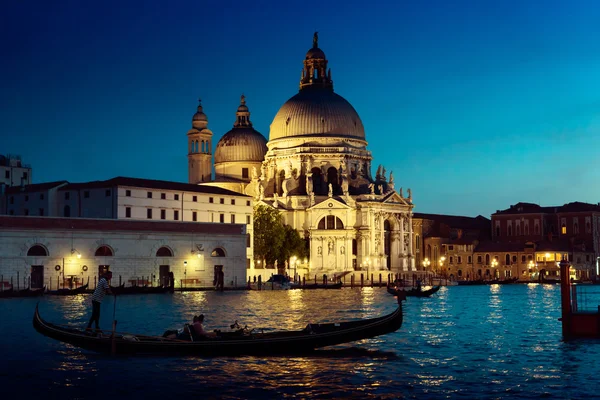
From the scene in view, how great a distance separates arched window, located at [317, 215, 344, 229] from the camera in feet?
304

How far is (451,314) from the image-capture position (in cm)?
4359

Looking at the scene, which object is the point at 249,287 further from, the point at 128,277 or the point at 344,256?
the point at 344,256

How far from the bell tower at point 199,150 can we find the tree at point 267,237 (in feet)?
71.7

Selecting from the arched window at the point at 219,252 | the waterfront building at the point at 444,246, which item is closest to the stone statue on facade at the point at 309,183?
the waterfront building at the point at 444,246

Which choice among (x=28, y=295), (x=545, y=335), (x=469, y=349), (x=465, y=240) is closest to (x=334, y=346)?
(x=469, y=349)

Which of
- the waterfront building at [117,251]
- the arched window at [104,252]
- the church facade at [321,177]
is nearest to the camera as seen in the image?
the waterfront building at [117,251]

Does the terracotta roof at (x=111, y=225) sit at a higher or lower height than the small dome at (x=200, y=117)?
lower

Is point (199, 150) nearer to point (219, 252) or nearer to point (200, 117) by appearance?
point (200, 117)

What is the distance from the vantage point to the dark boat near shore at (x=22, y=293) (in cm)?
5294

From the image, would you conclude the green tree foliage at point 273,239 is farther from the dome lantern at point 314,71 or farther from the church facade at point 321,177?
the dome lantern at point 314,71

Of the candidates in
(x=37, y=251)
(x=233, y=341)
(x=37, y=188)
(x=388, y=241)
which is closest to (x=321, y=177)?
(x=388, y=241)

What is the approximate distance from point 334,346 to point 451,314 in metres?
18.1

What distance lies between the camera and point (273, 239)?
275ft

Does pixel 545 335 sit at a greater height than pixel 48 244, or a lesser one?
lesser
